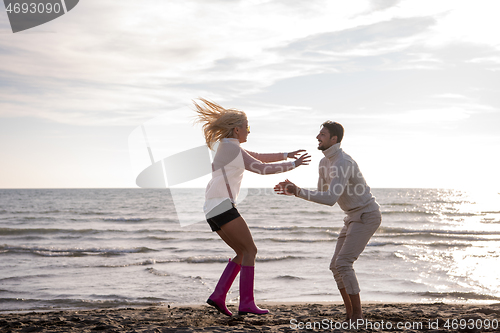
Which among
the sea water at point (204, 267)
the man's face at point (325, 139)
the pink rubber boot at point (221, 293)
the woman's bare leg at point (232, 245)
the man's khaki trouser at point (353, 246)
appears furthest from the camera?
the sea water at point (204, 267)

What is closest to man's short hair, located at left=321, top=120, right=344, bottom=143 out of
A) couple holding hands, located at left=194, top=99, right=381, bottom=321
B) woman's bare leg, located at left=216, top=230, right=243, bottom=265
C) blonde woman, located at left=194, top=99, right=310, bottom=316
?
couple holding hands, located at left=194, top=99, right=381, bottom=321

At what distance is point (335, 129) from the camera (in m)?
4.20

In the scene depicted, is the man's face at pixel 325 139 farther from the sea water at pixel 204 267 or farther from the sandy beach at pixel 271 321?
the sea water at pixel 204 267

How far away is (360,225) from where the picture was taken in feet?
13.3

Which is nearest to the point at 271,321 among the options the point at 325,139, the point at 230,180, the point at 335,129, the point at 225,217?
the point at 225,217

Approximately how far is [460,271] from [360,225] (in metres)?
7.17

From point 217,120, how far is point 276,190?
4.01ft

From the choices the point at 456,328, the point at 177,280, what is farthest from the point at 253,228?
the point at 456,328

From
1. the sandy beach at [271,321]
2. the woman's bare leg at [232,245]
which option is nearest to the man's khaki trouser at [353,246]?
the sandy beach at [271,321]

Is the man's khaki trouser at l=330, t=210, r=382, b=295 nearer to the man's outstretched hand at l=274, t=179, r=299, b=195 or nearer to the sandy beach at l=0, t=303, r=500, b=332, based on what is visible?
the sandy beach at l=0, t=303, r=500, b=332

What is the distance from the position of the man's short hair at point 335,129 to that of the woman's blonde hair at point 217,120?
0.99 meters

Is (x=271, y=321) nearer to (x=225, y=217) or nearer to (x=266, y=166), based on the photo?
(x=225, y=217)

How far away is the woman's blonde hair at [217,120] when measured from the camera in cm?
458

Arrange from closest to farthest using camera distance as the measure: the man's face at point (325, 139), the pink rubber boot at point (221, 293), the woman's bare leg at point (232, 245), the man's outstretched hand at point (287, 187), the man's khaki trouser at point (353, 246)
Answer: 1. the man's outstretched hand at point (287, 187)
2. the man's khaki trouser at point (353, 246)
3. the man's face at point (325, 139)
4. the woman's bare leg at point (232, 245)
5. the pink rubber boot at point (221, 293)
